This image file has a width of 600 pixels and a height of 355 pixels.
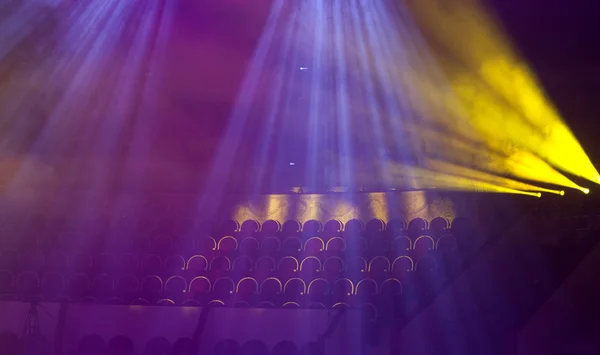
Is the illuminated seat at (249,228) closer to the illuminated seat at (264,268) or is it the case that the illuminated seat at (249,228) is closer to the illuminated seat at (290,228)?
the illuminated seat at (290,228)

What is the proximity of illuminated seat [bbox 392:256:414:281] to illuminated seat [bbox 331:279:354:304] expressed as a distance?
1.36 feet

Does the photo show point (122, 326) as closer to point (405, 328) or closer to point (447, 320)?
point (405, 328)

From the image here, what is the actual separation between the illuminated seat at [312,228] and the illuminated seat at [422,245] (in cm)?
105

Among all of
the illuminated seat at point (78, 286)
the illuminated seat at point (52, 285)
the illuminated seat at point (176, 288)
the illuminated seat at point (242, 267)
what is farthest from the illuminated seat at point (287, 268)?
the illuminated seat at point (52, 285)

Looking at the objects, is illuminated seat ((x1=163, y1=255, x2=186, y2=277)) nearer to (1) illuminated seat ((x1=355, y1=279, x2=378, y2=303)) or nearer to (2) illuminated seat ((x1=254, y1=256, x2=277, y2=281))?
→ (2) illuminated seat ((x1=254, y1=256, x2=277, y2=281))

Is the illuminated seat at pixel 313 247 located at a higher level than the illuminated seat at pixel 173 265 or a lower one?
higher

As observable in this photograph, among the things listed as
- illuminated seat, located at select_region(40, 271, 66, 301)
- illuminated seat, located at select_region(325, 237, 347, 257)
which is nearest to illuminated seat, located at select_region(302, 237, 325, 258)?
illuminated seat, located at select_region(325, 237, 347, 257)

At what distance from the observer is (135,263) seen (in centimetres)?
539

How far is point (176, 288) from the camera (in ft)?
16.9

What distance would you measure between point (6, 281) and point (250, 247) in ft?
8.09

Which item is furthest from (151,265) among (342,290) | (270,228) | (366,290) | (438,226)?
(438,226)

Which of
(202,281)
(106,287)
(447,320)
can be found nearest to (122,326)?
(106,287)

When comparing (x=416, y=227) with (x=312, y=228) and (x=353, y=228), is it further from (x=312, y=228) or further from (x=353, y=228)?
(x=312, y=228)

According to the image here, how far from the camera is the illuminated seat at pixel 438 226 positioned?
4852 millimetres
